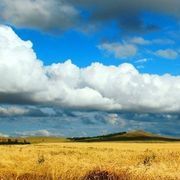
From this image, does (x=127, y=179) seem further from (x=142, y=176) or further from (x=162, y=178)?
(x=162, y=178)

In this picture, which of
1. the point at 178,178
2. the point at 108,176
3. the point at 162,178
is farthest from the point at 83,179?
the point at 178,178

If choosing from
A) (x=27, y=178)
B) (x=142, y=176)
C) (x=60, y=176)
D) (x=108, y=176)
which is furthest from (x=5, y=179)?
(x=142, y=176)

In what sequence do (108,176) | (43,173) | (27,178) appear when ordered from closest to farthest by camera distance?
(108,176) → (27,178) → (43,173)

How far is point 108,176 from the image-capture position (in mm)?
23312

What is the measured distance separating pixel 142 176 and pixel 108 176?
3.09 meters

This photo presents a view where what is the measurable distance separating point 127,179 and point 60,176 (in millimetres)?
3498

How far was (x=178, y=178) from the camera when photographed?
28547 millimetres

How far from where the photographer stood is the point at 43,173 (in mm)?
27062

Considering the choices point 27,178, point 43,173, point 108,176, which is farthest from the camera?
point 43,173

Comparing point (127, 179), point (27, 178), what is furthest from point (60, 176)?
point (127, 179)

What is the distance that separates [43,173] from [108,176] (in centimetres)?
519

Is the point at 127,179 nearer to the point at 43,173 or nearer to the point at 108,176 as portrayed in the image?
the point at 108,176

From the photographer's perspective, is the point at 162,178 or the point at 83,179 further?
the point at 162,178

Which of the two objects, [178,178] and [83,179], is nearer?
[83,179]
